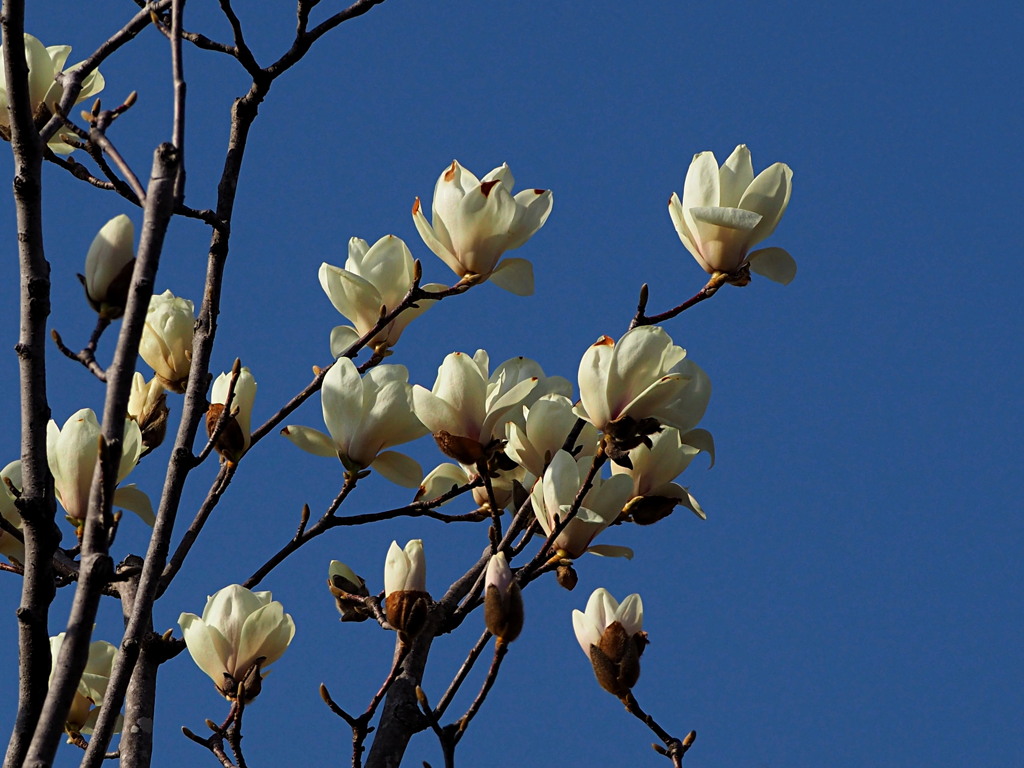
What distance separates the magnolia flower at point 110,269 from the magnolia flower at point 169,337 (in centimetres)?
18

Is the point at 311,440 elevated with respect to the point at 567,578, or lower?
elevated

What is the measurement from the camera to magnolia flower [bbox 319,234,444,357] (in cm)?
155

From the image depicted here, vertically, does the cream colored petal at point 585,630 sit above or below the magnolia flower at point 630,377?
below

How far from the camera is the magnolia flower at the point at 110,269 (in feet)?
4.42

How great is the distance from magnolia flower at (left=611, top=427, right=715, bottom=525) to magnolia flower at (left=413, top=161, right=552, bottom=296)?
0.25 m

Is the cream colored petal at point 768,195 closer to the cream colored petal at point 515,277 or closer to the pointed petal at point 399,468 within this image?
the cream colored petal at point 515,277

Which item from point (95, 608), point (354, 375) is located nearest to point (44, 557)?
point (95, 608)

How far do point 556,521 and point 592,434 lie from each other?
18 centimetres

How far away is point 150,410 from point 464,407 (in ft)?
1.46

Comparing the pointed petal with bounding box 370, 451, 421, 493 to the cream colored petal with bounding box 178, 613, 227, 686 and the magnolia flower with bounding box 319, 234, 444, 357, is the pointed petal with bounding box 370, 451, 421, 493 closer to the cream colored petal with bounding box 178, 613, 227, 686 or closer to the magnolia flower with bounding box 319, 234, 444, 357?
the magnolia flower with bounding box 319, 234, 444, 357

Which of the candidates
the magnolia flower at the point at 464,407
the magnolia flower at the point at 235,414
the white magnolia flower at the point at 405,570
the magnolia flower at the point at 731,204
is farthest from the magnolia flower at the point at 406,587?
the magnolia flower at the point at 731,204

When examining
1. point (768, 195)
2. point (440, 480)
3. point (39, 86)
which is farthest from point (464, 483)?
point (39, 86)

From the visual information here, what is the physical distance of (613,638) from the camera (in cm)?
141

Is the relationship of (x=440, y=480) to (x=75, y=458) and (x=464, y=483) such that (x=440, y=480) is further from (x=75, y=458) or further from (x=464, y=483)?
(x=75, y=458)
